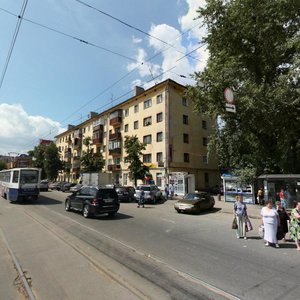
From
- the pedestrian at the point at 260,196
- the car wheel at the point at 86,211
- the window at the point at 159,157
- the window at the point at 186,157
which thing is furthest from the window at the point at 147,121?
the car wheel at the point at 86,211

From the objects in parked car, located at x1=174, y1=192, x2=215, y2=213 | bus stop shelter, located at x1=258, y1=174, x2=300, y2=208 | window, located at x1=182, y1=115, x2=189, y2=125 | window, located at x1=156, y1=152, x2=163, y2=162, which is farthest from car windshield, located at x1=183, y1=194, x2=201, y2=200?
window, located at x1=182, y1=115, x2=189, y2=125

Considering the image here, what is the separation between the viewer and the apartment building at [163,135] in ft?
126

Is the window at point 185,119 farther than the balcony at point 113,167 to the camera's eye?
No

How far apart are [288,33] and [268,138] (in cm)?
827

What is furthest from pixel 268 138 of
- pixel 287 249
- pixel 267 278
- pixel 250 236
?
pixel 267 278

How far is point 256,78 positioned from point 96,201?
16066mm

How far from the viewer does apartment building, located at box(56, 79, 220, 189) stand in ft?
126

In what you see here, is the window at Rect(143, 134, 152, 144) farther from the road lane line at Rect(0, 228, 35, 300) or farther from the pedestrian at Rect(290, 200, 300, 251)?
the road lane line at Rect(0, 228, 35, 300)

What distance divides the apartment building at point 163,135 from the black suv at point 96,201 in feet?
55.9

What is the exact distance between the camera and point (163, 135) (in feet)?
127

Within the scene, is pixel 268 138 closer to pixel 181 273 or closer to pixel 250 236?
pixel 250 236

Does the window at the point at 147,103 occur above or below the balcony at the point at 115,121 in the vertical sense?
above

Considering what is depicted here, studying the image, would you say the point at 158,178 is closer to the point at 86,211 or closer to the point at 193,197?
the point at 193,197

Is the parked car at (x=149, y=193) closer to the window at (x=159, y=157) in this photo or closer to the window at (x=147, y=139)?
the window at (x=159, y=157)
